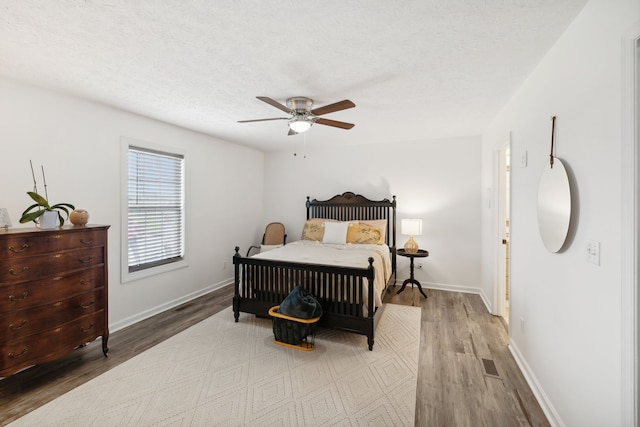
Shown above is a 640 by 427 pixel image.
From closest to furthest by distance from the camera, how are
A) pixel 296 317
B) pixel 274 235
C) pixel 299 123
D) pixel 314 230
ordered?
pixel 296 317 → pixel 299 123 → pixel 314 230 → pixel 274 235

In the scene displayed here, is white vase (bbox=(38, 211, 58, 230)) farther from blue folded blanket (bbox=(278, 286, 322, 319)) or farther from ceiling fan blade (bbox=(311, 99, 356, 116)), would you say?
ceiling fan blade (bbox=(311, 99, 356, 116))

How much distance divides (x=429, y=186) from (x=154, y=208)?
13.5 feet

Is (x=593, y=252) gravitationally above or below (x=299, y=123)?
below

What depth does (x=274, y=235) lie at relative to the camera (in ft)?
18.0

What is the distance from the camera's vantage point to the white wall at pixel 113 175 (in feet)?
8.19

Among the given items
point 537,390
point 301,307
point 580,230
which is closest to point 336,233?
point 301,307

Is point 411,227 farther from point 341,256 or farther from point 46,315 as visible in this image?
point 46,315

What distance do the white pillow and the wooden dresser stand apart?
2893 mm

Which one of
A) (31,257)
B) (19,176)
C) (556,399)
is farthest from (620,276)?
(19,176)

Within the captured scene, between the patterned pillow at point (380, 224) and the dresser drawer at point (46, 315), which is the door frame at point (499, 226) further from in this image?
the dresser drawer at point (46, 315)

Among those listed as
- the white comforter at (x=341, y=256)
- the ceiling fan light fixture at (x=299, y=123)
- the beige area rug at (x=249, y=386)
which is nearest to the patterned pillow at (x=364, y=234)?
the white comforter at (x=341, y=256)

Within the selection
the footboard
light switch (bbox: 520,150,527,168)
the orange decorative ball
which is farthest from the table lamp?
the orange decorative ball

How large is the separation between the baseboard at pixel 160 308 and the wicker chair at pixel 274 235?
A: 1.05 metres

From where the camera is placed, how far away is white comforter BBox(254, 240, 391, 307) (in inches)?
128
